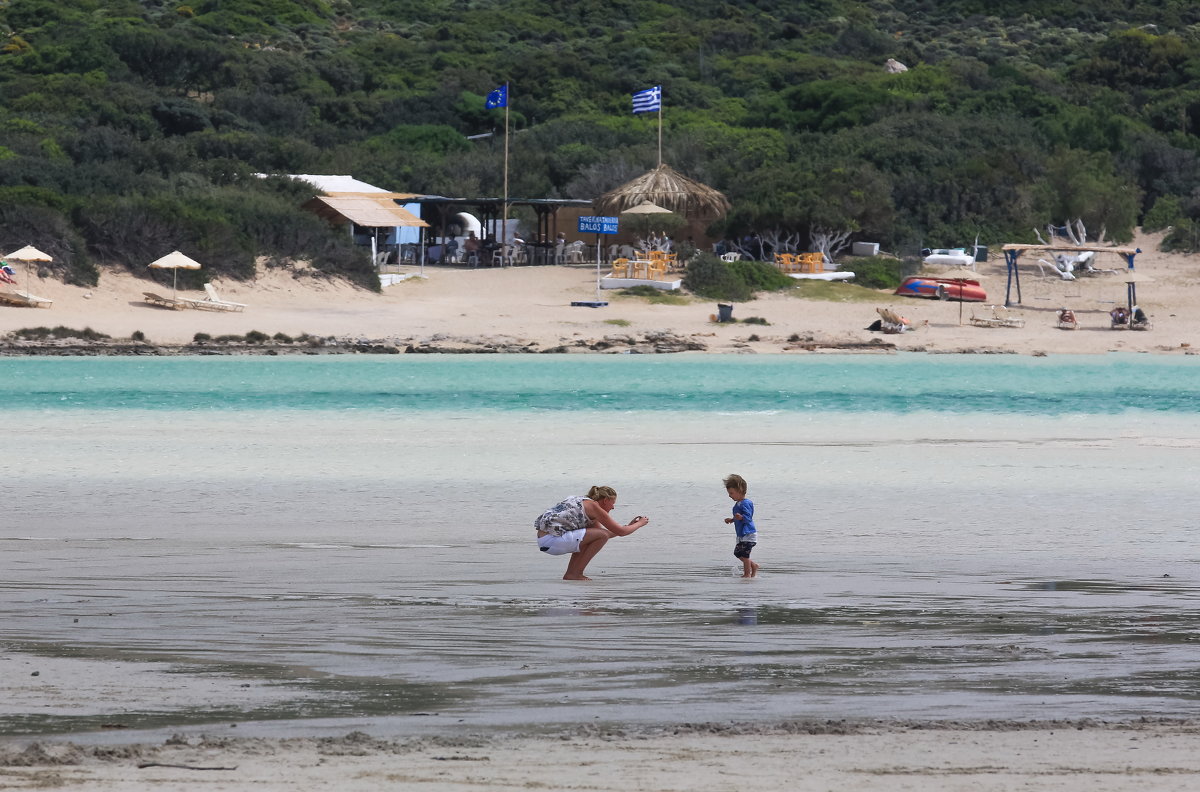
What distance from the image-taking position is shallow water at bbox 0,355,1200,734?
639 centimetres

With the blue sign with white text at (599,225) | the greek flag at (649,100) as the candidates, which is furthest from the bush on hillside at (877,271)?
the greek flag at (649,100)

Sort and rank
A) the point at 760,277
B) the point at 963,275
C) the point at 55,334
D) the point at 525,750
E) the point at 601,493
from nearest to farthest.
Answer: the point at 525,750
the point at 601,493
the point at 55,334
the point at 760,277
the point at 963,275

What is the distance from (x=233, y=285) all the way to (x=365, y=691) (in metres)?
37.8

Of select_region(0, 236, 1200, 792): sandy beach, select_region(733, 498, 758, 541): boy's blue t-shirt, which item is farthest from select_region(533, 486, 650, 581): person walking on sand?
select_region(0, 236, 1200, 792): sandy beach

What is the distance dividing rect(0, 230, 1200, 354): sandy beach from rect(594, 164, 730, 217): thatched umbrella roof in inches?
185

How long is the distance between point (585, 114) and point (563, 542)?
2670 inches

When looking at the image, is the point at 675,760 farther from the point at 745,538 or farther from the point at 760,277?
the point at 760,277

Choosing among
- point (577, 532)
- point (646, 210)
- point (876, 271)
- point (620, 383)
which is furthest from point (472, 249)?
point (577, 532)

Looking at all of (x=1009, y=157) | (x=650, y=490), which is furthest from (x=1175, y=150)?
(x=650, y=490)

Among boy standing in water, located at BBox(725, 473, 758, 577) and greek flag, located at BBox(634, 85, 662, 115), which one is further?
greek flag, located at BBox(634, 85, 662, 115)

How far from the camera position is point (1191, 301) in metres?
Result: 44.1

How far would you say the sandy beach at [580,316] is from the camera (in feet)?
125

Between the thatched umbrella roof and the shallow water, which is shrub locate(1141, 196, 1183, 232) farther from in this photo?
the shallow water

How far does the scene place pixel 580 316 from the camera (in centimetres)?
4056
